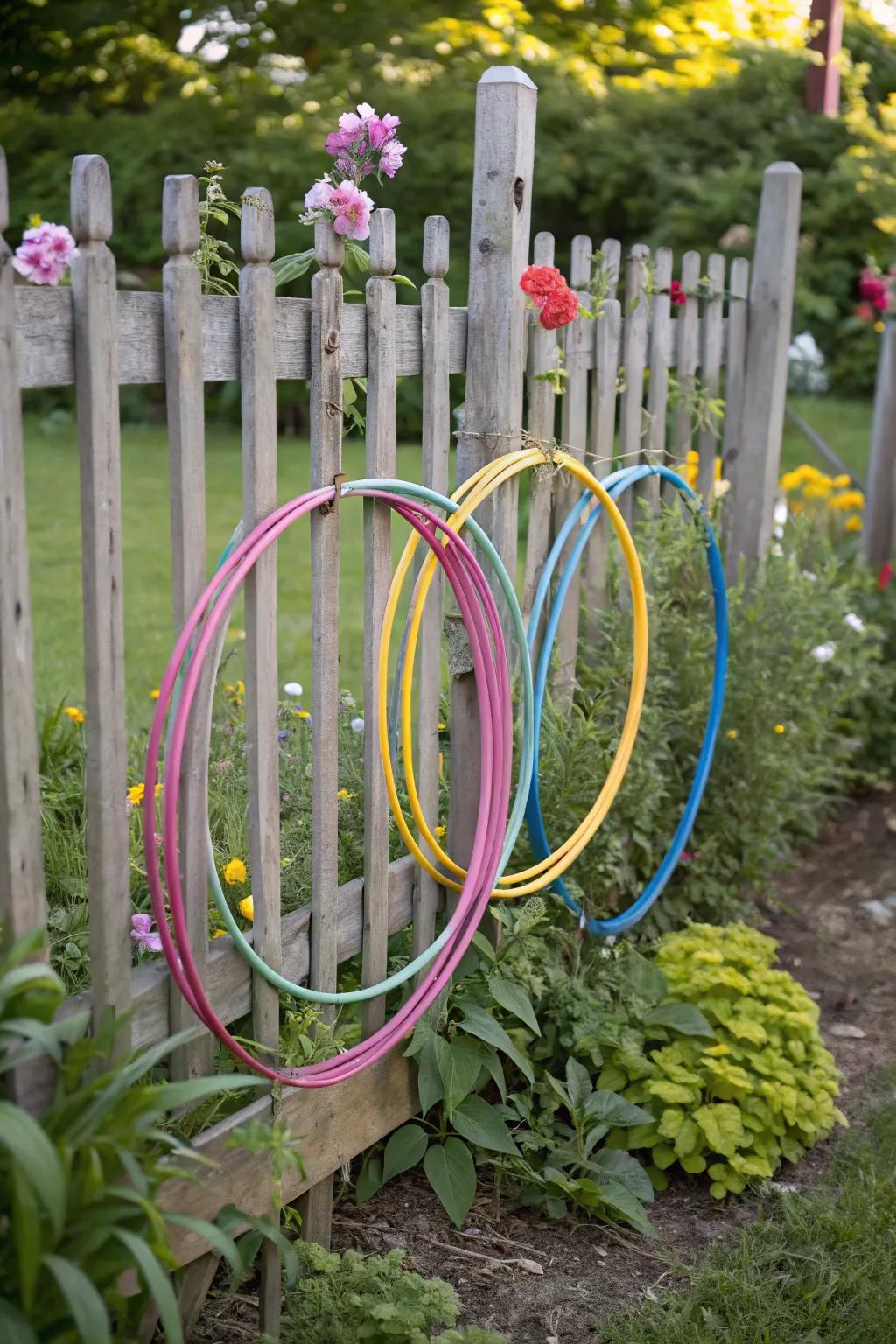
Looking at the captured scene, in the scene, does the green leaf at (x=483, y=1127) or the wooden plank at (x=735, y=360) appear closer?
the green leaf at (x=483, y=1127)

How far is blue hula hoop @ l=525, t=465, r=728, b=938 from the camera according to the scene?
2834mm

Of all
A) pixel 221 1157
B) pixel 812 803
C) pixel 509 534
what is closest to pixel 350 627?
pixel 812 803

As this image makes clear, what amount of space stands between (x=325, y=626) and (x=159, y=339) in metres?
0.57

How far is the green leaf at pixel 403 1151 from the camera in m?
2.43

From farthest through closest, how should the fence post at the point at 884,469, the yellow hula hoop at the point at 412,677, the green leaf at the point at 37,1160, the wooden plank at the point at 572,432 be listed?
the fence post at the point at 884,469 < the wooden plank at the point at 572,432 < the yellow hula hoop at the point at 412,677 < the green leaf at the point at 37,1160

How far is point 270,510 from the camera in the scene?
6.55ft

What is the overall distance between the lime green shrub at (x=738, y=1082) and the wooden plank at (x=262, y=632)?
0.91m

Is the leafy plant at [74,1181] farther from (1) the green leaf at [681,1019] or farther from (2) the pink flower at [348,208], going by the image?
(1) the green leaf at [681,1019]

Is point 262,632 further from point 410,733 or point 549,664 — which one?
point 549,664

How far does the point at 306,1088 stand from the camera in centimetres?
221

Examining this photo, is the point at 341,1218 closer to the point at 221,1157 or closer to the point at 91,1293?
the point at 221,1157

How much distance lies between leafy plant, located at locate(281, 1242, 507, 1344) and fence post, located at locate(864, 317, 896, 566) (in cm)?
399

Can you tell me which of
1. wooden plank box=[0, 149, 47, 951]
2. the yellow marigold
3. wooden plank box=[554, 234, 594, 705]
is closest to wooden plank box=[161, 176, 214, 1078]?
wooden plank box=[0, 149, 47, 951]

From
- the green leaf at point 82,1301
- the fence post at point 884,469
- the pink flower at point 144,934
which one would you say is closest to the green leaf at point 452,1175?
the pink flower at point 144,934
